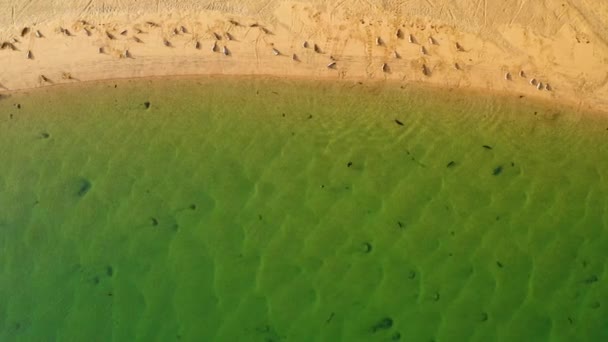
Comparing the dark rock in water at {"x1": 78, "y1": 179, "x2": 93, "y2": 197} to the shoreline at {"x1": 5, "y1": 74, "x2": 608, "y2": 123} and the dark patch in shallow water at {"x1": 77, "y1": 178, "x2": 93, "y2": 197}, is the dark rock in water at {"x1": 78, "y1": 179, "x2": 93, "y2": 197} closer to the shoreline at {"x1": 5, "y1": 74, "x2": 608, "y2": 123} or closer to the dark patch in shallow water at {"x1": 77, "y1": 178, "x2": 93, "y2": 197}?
the dark patch in shallow water at {"x1": 77, "y1": 178, "x2": 93, "y2": 197}

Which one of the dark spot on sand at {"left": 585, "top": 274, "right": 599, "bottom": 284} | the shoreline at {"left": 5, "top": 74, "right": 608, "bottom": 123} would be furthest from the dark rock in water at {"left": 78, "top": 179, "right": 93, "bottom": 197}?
the dark spot on sand at {"left": 585, "top": 274, "right": 599, "bottom": 284}

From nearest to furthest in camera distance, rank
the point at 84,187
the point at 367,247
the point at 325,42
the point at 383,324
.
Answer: the point at 383,324
the point at 367,247
the point at 84,187
the point at 325,42

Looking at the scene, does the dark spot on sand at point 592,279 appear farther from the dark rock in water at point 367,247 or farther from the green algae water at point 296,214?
the dark rock in water at point 367,247

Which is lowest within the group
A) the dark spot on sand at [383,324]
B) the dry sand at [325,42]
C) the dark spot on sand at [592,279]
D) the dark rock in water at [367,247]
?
the dark spot on sand at [383,324]

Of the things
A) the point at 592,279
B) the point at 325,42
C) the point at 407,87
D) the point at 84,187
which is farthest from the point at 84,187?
the point at 592,279

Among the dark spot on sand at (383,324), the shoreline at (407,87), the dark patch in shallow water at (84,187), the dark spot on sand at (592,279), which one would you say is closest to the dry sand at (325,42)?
the shoreline at (407,87)

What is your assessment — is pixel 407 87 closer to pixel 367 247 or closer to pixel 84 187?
pixel 367 247
